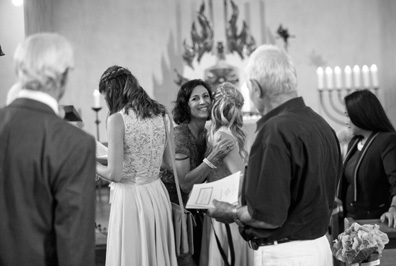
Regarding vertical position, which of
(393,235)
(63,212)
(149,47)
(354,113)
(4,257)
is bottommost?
(393,235)

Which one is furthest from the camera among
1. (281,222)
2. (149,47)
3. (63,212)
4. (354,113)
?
(149,47)

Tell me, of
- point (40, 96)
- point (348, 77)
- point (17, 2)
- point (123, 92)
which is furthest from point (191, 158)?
point (348, 77)

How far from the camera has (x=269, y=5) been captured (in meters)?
7.08

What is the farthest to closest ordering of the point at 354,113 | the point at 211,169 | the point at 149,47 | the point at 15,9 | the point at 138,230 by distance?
the point at 149,47 → the point at 15,9 → the point at 354,113 → the point at 211,169 → the point at 138,230

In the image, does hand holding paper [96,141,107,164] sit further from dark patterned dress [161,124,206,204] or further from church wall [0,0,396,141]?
church wall [0,0,396,141]

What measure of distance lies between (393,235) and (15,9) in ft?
10.4

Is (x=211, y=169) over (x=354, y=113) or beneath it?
beneath

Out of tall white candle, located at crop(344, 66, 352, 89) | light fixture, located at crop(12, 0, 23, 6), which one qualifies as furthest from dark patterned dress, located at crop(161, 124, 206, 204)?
tall white candle, located at crop(344, 66, 352, 89)

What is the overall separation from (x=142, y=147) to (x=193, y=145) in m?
0.53

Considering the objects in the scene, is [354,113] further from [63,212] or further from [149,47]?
[149,47]

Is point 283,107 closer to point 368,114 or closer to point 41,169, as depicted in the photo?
point 41,169

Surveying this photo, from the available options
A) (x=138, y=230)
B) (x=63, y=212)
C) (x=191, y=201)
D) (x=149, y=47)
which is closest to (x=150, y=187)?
(x=138, y=230)

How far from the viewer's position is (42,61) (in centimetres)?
181

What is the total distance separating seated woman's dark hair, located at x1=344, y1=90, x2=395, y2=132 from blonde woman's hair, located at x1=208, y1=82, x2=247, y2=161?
0.73m
